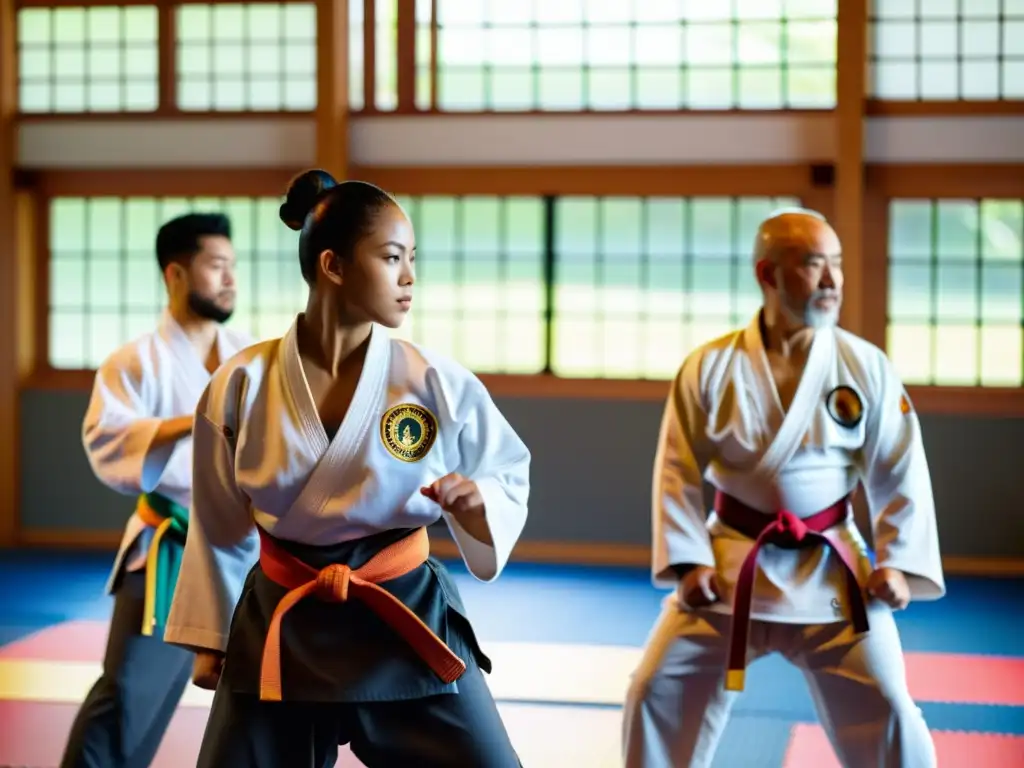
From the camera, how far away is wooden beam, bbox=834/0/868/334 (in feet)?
25.5

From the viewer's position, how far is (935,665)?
566cm

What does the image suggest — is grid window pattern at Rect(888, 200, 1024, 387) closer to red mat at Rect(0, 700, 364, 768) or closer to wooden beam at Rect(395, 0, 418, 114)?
wooden beam at Rect(395, 0, 418, 114)

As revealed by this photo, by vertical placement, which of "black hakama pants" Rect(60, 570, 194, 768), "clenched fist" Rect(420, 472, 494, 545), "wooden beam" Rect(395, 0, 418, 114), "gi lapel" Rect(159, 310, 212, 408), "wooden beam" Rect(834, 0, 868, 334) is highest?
"wooden beam" Rect(395, 0, 418, 114)

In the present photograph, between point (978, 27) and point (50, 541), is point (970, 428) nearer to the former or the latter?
point (978, 27)

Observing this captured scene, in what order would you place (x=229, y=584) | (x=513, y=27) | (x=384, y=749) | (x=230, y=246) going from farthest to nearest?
(x=513, y=27), (x=230, y=246), (x=229, y=584), (x=384, y=749)

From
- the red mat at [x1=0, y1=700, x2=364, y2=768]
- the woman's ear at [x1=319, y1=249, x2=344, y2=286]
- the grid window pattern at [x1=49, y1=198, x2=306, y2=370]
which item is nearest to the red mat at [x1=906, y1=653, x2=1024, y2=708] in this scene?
the red mat at [x1=0, y1=700, x2=364, y2=768]

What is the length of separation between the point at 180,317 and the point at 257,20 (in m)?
5.28

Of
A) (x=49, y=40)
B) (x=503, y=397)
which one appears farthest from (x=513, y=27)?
(x=49, y=40)

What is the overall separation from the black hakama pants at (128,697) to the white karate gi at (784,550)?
1.03m

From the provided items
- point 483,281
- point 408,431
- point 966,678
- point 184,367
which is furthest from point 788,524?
point 483,281

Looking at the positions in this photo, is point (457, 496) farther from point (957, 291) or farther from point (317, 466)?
point (957, 291)

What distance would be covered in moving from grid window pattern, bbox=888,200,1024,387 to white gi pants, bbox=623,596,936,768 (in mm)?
5149

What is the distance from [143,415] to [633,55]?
5.29 m

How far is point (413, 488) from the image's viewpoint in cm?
244
